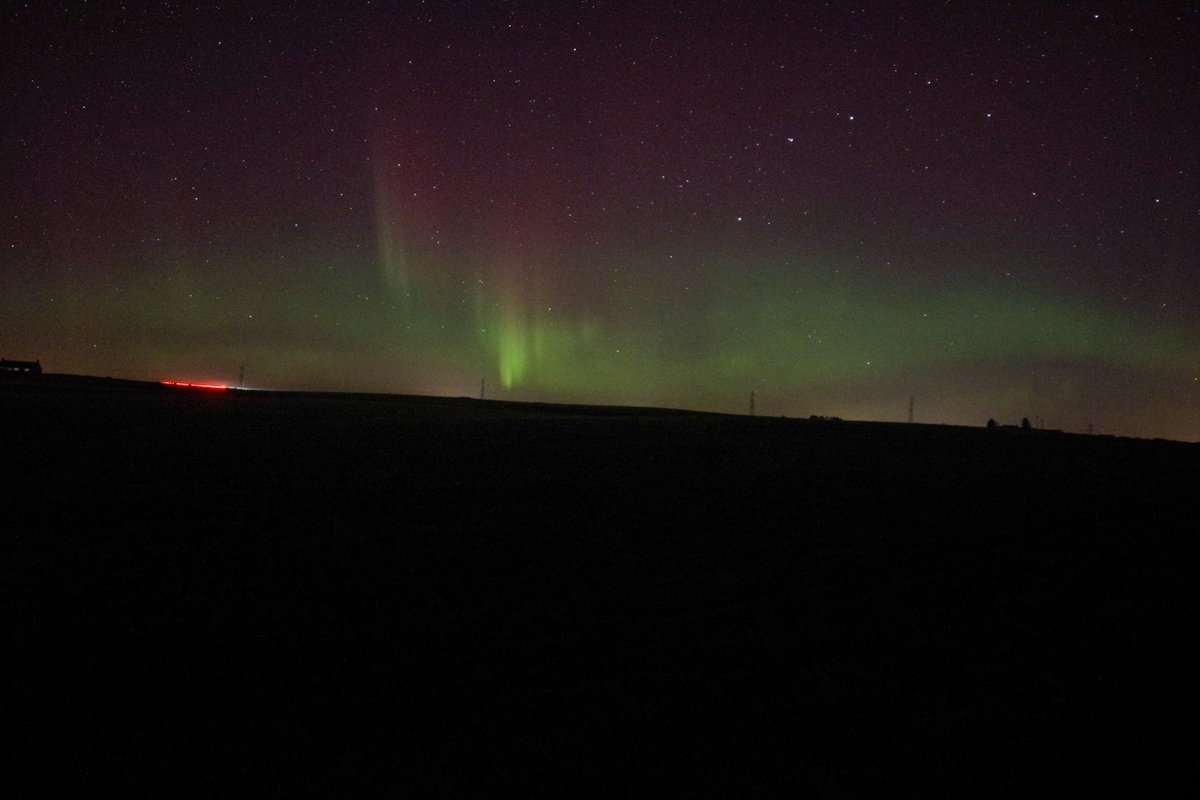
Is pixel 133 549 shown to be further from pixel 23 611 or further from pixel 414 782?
pixel 414 782

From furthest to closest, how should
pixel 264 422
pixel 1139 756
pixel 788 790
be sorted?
pixel 264 422, pixel 1139 756, pixel 788 790

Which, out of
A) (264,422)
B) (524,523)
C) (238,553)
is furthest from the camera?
(264,422)

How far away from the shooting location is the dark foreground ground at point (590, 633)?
16.8ft

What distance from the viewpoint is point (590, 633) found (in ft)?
24.1

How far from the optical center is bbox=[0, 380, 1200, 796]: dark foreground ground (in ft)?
16.8

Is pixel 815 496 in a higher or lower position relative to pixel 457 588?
higher

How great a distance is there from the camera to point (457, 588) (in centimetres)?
871

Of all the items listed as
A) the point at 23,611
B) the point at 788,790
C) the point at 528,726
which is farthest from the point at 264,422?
the point at 788,790

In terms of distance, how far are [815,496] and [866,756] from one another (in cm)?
920

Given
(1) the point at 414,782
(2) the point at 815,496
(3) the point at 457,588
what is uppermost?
(2) the point at 815,496

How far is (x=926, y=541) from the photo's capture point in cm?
1091

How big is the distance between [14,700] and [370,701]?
2932 millimetres

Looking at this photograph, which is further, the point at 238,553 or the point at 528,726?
the point at 238,553

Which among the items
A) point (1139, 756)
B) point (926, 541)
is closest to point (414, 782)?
point (1139, 756)
